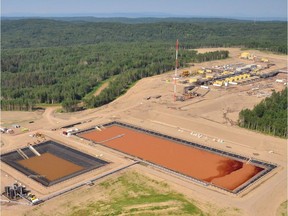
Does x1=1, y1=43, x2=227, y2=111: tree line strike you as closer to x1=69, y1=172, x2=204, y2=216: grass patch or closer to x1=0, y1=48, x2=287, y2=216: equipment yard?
x1=0, y1=48, x2=287, y2=216: equipment yard

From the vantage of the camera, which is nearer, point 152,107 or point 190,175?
point 190,175

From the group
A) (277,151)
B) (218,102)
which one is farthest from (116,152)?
(218,102)

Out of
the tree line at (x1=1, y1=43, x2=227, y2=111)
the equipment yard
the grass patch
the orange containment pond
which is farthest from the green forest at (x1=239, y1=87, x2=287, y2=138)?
the tree line at (x1=1, y1=43, x2=227, y2=111)

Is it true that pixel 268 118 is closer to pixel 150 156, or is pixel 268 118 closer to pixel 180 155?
pixel 180 155

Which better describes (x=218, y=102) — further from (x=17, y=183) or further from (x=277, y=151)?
(x=17, y=183)

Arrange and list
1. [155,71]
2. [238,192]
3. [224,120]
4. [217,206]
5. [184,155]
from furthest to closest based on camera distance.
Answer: [155,71] < [224,120] < [184,155] < [238,192] < [217,206]

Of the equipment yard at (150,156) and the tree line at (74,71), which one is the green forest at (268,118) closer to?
the equipment yard at (150,156)

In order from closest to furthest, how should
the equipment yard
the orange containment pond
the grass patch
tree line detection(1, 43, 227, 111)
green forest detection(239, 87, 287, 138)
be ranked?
the grass patch → the equipment yard → the orange containment pond → green forest detection(239, 87, 287, 138) → tree line detection(1, 43, 227, 111)
